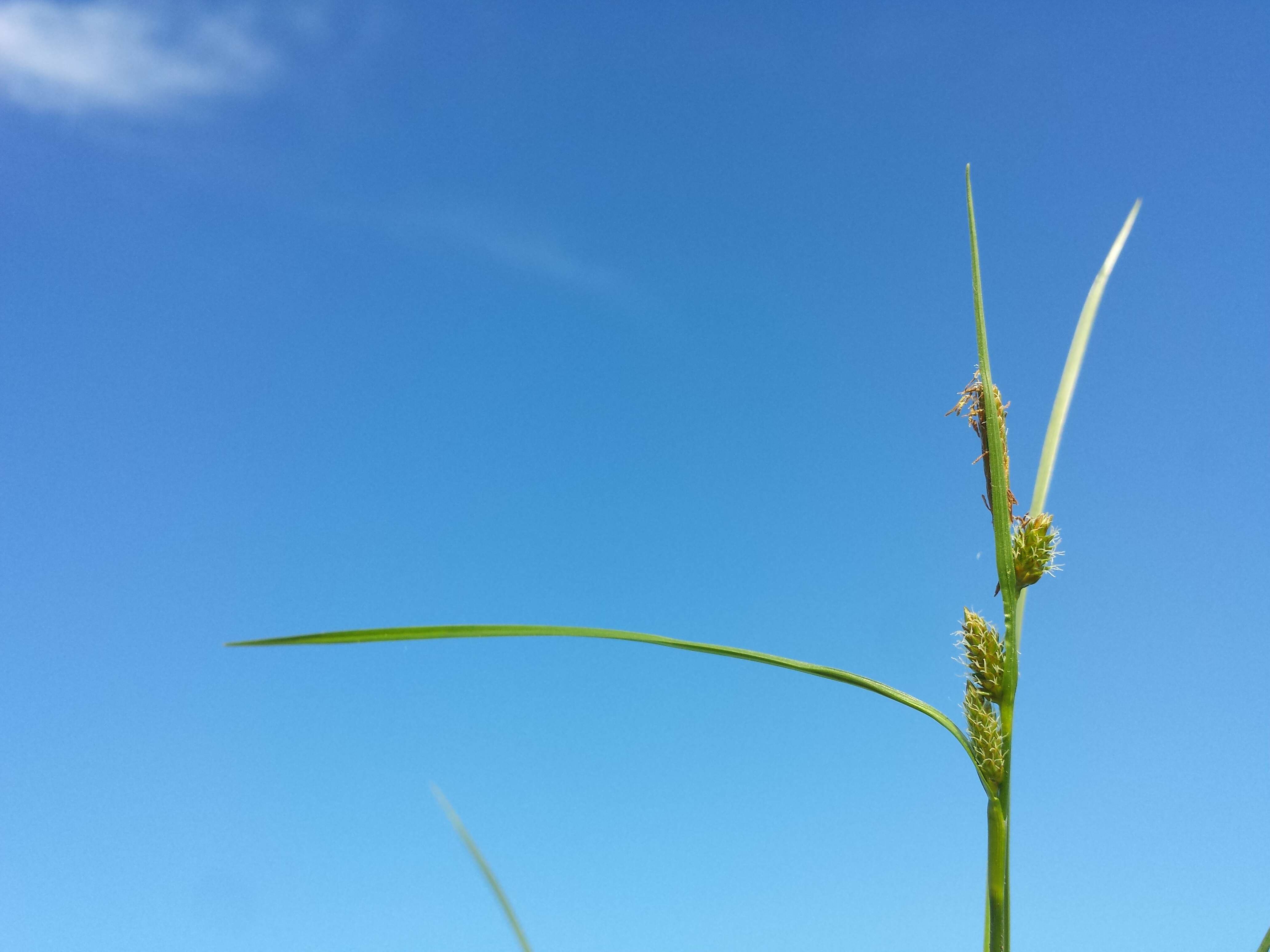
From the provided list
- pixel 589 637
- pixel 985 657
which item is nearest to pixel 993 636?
pixel 985 657

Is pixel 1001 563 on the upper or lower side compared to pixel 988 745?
upper

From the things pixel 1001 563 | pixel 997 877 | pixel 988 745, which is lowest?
pixel 997 877

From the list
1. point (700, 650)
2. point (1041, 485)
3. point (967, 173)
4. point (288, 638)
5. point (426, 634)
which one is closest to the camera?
point (288, 638)

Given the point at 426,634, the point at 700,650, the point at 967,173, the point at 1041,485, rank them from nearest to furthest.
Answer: the point at 426,634 → the point at 700,650 → the point at 967,173 → the point at 1041,485

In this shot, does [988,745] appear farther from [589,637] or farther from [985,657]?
[589,637]

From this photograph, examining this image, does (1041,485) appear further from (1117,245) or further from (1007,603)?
(1117,245)

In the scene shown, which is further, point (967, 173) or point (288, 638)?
point (967, 173)

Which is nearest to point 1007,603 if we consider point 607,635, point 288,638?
point 607,635

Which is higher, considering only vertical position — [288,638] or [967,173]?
[967,173]
